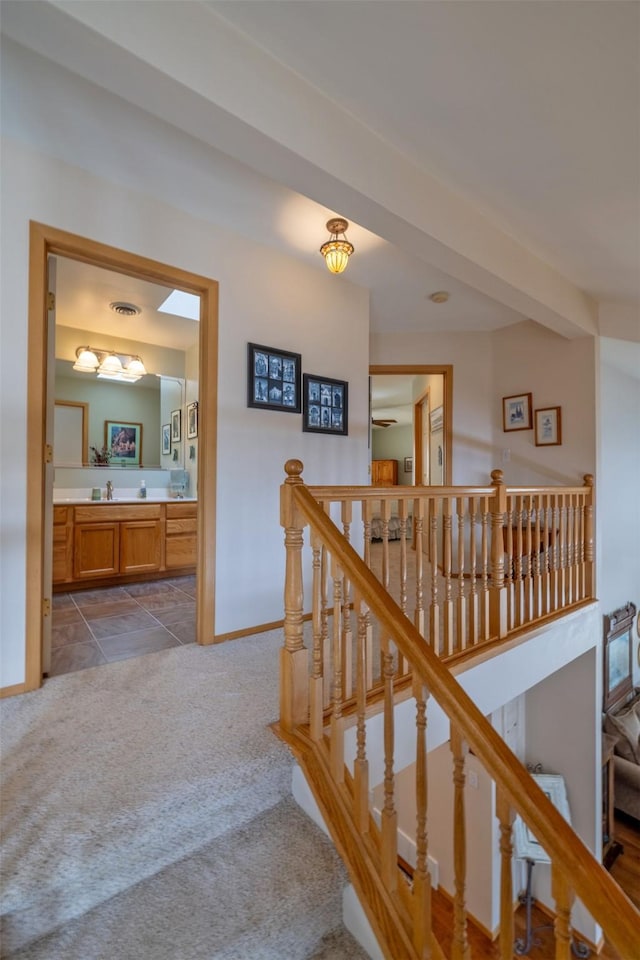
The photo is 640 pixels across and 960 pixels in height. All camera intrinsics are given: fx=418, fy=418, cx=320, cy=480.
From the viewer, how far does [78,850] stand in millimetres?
1109

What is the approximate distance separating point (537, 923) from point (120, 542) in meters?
4.82

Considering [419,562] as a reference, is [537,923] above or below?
below

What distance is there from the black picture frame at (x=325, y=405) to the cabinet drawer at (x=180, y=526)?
215cm

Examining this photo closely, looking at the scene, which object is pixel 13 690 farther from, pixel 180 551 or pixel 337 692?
pixel 180 551

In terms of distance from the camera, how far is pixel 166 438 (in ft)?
16.4

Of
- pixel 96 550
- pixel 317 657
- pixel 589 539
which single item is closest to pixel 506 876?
pixel 317 657

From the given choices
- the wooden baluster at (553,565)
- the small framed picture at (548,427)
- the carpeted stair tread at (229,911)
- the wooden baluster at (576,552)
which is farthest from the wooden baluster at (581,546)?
the carpeted stair tread at (229,911)

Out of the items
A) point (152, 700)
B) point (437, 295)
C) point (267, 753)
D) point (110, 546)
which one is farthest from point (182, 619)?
point (437, 295)

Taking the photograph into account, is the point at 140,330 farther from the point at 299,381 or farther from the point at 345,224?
the point at 345,224

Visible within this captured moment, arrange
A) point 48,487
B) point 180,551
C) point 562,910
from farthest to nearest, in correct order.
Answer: point 180,551
point 48,487
point 562,910

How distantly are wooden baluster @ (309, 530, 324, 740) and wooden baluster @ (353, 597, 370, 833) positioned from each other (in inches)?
6.6

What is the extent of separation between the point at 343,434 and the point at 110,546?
2501 millimetres

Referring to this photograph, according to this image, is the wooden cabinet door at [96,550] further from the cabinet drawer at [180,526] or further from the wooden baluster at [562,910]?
the wooden baluster at [562,910]

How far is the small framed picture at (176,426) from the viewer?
485 cm
